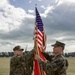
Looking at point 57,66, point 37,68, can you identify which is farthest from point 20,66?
point 57,66

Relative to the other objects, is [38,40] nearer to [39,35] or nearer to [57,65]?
[39,35]

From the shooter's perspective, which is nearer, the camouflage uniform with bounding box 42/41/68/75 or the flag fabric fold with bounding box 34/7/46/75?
the camouflage uniform with bounding box 42/41/68/75

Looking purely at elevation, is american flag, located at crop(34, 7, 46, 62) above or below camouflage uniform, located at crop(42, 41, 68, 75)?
above

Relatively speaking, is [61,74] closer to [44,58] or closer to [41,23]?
[44,58]

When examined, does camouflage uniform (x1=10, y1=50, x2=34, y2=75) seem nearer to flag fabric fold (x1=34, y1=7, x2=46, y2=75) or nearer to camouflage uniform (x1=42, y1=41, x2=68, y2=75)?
flag fabric fold (x1=34, y1=7, x2=46, y2=75)

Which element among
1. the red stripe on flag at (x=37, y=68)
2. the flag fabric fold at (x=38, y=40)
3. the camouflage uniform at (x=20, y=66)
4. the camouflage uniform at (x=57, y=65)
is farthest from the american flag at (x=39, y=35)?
the camouflage uniform at (x=57, y=65)

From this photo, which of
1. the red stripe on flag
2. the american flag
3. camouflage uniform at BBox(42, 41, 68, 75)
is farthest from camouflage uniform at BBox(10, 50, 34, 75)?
camouflage uniform at BBox(42, 41, 68, 75)

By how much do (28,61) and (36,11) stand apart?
172 centimetres

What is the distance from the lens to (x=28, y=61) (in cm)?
1061

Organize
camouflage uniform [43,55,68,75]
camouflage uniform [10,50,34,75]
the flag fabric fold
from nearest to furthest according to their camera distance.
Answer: camouflage uniform [43,55,68,75] < the flag fabric fold < camouflage uniform [10,50,34,75]

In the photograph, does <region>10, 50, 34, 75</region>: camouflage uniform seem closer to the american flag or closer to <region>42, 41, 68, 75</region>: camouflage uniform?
the american flag

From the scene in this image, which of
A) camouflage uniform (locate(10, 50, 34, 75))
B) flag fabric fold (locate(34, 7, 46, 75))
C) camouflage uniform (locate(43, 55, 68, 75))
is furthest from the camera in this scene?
camouflage uniform (locate(10, 50, 34, 75))

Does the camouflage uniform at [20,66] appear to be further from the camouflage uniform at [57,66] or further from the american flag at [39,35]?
the camouflage uniform at [57,66]

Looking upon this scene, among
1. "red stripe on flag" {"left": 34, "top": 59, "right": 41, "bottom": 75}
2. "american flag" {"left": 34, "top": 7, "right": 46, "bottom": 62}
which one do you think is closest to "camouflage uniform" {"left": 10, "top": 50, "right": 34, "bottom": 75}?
"red stripe on flag" {"left": 34, "top": 59, "right": 41, "bottom": 75}
